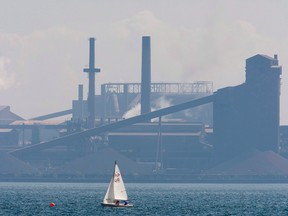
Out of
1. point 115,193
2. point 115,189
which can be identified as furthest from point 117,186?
point 115,193

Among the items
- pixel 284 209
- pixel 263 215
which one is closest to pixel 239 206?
pixel 284 209

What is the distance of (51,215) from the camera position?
5940 inches

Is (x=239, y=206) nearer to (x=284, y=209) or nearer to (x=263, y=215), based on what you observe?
(x=284, y=209)

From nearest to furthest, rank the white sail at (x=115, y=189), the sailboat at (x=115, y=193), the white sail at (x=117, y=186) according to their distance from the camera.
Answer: the sailboat at (x=115, y=193) < the white sail at (x=115, y=189) < the white sail at (x=117, y=186)

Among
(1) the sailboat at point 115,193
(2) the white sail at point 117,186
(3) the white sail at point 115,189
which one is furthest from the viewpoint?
(2) the white sail at point 117,186

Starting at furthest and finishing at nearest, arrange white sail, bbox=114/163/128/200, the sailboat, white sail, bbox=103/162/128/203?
white sail, bbox=114/163/128/200
white sail, bbox=103/162/128/203
the sailboat

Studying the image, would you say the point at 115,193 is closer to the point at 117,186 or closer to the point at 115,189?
the point at 115,189

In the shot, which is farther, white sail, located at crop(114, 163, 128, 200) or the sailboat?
white sail, located at crop(114, 163, 128, 200)

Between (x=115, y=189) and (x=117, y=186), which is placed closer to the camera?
(x=115, y=189)

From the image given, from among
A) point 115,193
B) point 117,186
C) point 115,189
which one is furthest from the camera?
point 117,186

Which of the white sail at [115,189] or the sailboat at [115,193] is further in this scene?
the white sail at [115,189]

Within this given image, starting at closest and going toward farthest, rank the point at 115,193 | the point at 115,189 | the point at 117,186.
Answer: the point at 115,193, the point at 115,189, the point at 117,186

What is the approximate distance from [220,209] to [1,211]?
31.5 meters

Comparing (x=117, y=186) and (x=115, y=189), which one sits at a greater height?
(x=117, y=186)
